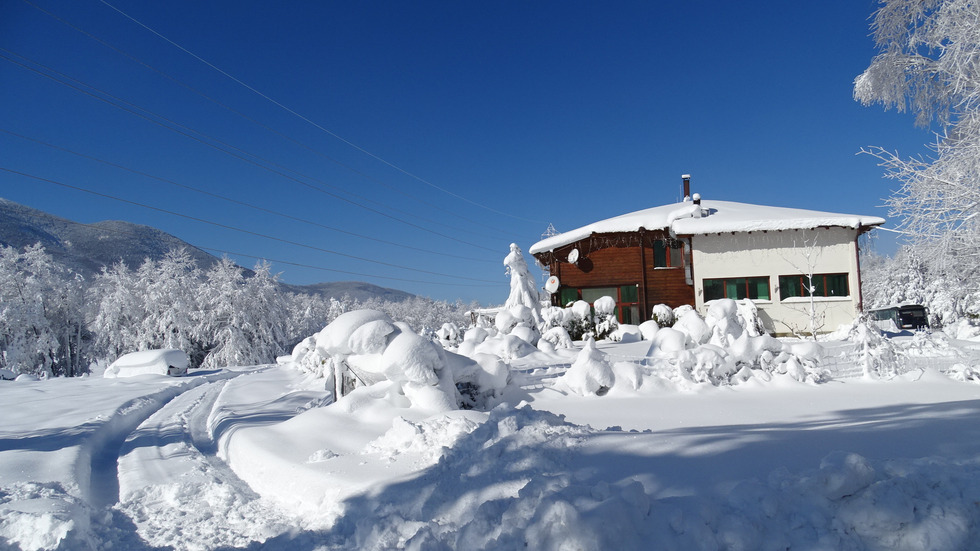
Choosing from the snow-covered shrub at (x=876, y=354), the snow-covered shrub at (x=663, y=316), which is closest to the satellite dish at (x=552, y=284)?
the snow-covered shrub at (x=663, y=316)

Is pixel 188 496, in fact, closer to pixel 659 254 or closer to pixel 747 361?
pixel 747 361

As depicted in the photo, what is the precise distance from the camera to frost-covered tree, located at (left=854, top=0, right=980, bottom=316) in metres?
8.38

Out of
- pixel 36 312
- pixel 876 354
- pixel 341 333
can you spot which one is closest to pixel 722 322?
pixel 876 354

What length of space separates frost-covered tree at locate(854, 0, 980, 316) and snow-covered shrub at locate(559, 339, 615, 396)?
624 centimetres

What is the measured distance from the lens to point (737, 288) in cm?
2562

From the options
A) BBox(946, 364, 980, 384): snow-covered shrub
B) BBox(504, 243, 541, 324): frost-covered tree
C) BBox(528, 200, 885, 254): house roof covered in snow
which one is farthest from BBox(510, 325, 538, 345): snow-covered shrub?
BBox(946, 364, 980, 384): snow-covered shrub

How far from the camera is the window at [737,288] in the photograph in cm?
2536

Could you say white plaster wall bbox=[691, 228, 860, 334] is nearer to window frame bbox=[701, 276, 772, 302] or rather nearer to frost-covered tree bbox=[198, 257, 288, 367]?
window frame bbox=[701, 276, 772, 302]

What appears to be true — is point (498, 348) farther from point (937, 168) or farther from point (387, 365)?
point (937, 168)

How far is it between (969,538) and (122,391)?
20.0m

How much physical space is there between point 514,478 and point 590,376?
7.57m

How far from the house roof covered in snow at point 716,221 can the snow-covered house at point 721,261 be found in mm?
50

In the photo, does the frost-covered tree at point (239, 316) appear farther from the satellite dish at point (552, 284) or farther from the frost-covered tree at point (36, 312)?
the satellite dish at point (552, 284)

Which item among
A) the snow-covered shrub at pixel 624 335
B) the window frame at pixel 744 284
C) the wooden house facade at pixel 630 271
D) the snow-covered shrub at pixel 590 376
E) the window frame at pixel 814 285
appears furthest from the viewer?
the wooden house facade at pixel 630 271
